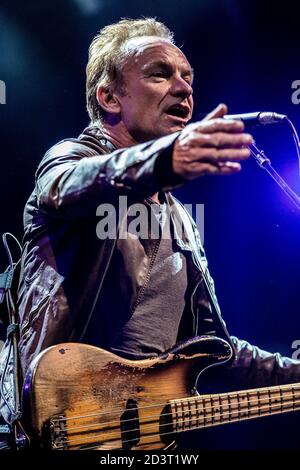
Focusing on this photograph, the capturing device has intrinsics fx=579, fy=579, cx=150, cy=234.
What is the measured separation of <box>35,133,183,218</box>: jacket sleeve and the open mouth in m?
0.78

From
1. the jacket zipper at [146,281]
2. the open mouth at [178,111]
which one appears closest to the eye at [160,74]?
the open mouth at [178,111]

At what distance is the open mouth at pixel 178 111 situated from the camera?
2.86 metres

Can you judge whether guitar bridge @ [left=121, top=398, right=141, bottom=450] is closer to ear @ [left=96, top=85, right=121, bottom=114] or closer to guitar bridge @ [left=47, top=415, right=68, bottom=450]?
guitar bridge @ [left=47, top=415, right=68, bottom=450]

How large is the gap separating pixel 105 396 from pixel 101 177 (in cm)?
87

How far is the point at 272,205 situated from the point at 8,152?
1.99 meters

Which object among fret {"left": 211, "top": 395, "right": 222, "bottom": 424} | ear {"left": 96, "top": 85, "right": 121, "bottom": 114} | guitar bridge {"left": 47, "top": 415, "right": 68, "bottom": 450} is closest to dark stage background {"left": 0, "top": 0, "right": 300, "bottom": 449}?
ear {"left": 96, "top": 85, "right": 121, "bottom": 114}

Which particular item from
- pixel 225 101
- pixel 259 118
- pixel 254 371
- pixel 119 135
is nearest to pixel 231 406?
pixel 254 371

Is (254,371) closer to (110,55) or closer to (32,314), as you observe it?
(32,314)

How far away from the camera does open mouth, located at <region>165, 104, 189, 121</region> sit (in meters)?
2.86

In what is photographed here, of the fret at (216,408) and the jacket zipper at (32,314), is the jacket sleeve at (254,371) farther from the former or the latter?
the jacket zipper at (32,314)

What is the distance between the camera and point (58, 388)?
2.09 meters

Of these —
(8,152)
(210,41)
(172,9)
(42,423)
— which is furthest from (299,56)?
(42,423)
